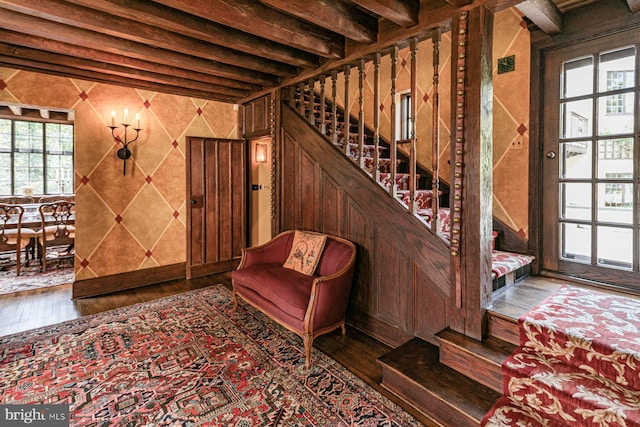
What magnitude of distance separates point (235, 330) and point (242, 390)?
877 millimetres

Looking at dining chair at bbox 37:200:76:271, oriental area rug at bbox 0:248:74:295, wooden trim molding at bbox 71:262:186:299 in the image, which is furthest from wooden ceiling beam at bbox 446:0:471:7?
oriental area rug at bbox 0:248:74:295

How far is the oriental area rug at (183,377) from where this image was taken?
72.6 inches

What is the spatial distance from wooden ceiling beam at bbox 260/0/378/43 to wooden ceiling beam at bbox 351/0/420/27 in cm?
28

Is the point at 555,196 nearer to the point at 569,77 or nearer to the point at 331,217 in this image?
the point at 569,77

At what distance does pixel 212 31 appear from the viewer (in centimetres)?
255

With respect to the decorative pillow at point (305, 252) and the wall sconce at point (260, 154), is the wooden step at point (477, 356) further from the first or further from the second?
the wall sconce at point (260, 154)

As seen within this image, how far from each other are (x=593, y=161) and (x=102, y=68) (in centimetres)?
463

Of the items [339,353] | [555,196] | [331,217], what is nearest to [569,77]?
[555,196]

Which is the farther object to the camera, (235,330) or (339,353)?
(235,330)

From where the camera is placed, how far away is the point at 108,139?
12.9ft

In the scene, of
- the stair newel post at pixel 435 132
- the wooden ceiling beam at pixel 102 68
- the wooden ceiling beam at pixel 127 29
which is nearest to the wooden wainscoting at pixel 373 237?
the stair newel post at pixel 435 132

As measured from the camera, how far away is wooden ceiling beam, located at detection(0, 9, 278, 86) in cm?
239

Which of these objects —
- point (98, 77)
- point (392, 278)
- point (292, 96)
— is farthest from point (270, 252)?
point (98, 77)

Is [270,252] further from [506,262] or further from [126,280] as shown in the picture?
[506,262]
